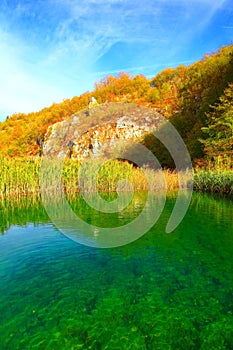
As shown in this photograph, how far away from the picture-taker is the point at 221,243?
570cm

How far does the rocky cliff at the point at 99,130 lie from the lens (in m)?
33.0

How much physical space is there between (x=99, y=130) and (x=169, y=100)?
11486mm

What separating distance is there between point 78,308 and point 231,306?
1.84 metres

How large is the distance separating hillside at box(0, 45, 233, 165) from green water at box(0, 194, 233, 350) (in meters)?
16.4

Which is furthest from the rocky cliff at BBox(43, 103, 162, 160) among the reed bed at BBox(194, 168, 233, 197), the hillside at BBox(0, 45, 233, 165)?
the reed bed at BBox(194, 168, 233, 197)

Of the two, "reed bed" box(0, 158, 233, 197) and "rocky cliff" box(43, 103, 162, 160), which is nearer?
→ "reed bed" box(0, 158, 233, 197)

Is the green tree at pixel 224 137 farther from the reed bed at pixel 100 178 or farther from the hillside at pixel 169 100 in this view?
the reed bed at pixel 100 178

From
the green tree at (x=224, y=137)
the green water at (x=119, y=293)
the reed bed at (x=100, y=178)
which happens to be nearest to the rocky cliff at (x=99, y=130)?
the green tree at (x=224, y=137)

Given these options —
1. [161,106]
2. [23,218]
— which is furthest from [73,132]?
[23,218]

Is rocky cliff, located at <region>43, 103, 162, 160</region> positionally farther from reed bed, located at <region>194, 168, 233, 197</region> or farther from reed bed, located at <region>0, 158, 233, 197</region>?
reed bed, located at <region>194, 168, 233, 197</region>

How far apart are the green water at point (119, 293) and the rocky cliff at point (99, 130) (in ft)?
86.7

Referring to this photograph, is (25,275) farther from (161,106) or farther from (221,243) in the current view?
(161,106)

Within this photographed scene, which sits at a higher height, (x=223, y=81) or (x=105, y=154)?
(x=223, y=81)

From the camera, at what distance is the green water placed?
2.73 metres
